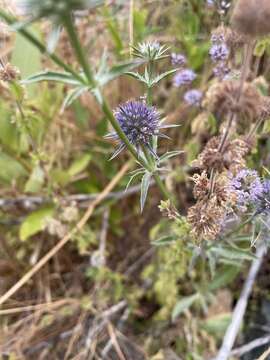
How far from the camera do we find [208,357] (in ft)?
5.28

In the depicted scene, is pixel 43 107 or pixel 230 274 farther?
pixel 43 107

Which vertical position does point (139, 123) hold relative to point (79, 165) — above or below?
above

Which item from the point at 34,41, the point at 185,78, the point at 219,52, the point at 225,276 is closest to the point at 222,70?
the point at 219,52

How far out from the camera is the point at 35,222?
177 cm

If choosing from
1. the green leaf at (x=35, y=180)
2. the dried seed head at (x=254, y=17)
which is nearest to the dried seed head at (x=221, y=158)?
the dried seed head at (x=254, y=17)

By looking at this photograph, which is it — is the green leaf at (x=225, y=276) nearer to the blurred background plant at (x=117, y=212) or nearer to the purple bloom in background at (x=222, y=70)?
the blurred background plant at (x=117, y=212)

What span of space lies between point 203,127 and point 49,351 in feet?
3.16

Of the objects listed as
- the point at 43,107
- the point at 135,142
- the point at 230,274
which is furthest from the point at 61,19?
the point at 43,107

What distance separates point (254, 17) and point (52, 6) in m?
0.30

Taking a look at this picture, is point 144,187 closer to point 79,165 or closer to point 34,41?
point 34,41

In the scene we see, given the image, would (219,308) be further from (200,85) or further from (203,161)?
(203,161)

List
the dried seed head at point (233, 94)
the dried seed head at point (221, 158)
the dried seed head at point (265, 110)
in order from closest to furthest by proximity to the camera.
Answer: the dried seed head at point (221, 158) < the dried seed head at point (265, 110) < the dried seed head at point (233, 94)

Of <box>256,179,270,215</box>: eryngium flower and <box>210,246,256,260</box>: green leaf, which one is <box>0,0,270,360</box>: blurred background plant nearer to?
<box>210,246,256,260</box>: green leaf

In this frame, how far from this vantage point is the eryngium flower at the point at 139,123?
1.01m
